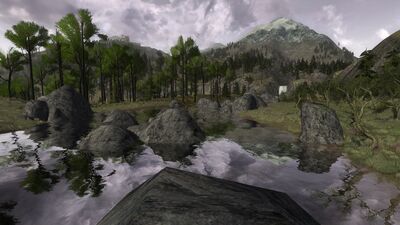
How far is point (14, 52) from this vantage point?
173 feet

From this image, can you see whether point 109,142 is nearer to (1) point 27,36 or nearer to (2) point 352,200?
(2) point 352,200

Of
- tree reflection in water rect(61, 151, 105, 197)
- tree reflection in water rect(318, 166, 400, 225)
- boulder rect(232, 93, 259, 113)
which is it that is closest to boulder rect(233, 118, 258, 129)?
boulder rect(232, 93, 259, 113)

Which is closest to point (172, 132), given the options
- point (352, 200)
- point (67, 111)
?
point (352, 200)

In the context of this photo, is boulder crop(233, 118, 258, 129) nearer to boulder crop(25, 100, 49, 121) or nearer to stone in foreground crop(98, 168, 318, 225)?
boulder crop(25, 100, 49, 121)

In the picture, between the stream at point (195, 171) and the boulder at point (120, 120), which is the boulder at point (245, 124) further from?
the stream at point (195, 171)

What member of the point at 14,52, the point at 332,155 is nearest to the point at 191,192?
the point at 332,155

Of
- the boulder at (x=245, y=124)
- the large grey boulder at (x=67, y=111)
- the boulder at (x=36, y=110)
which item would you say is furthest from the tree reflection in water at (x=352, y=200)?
the boulder at (x=36, y=110)

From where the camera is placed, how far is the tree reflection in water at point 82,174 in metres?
12.4

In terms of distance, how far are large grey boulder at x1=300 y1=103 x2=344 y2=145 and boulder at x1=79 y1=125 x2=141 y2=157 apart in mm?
12918

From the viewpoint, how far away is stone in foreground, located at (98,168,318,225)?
5.29 metres

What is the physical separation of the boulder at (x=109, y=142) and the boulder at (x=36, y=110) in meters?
17.2

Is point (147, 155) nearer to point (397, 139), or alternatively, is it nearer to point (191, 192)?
point (191, 192)

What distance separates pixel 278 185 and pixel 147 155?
792 centimetres

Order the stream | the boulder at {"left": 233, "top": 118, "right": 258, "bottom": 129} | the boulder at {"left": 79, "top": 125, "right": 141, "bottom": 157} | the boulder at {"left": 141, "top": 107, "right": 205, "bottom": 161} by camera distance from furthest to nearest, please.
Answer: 1. the boulder at {"left": 233, "top": 118, "right": 258, "bottom": 129}
2. the boulder at {"left": 141, "top": 107, "right": 205, "bottom": 161}
3. the boulder at {"left": 79, "top": 125, "right": 141, "bottom": 157}
4. the stream
